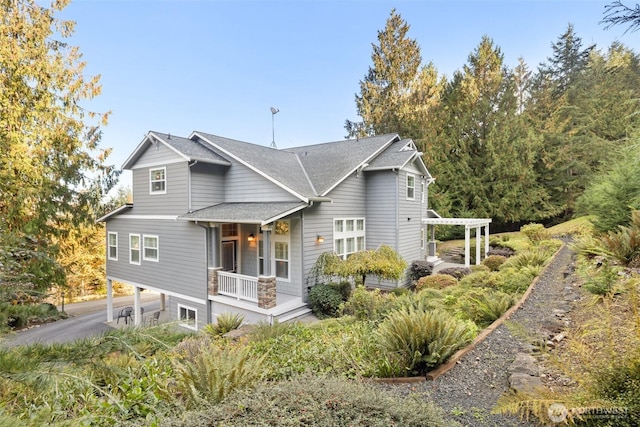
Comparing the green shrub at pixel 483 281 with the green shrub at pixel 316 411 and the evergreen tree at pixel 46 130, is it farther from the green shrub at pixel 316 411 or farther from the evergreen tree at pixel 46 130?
the evergreen tree at pixel 46 130

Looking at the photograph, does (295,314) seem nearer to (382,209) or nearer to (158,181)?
(382,209)

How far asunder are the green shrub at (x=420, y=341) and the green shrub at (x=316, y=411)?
1.19 meters

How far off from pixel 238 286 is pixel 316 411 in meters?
8.46

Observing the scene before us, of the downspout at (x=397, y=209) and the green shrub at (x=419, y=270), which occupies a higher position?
the downspout at (x=397, y=209)

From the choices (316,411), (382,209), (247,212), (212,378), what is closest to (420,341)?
(316,411)

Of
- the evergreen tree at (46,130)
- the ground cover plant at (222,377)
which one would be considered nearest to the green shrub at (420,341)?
the ground cover plant at (222,377)

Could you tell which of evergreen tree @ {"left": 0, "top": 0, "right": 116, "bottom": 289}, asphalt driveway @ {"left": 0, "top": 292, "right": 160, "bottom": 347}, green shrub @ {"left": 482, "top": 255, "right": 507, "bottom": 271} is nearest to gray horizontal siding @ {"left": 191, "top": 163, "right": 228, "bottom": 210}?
asphalt driveway @ {"left": 0, "top": 292, "right": 160, "bottom": 347}

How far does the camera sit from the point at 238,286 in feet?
34.9

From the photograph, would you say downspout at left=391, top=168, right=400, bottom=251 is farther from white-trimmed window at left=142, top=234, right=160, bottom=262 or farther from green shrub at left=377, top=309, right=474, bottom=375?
white-trimmed window at left=142, top=234, right=160, bottom=262

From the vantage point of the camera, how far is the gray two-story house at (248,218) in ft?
35.6

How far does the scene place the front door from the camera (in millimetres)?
13086

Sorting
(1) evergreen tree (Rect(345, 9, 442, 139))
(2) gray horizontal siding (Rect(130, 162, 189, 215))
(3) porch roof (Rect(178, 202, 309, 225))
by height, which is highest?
(1) evergreen tree (Rect(345, 9, 442, 139))

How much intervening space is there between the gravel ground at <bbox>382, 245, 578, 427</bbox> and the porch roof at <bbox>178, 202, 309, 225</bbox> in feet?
21.1

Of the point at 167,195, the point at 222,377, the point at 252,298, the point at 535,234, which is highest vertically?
the point at 167,195
